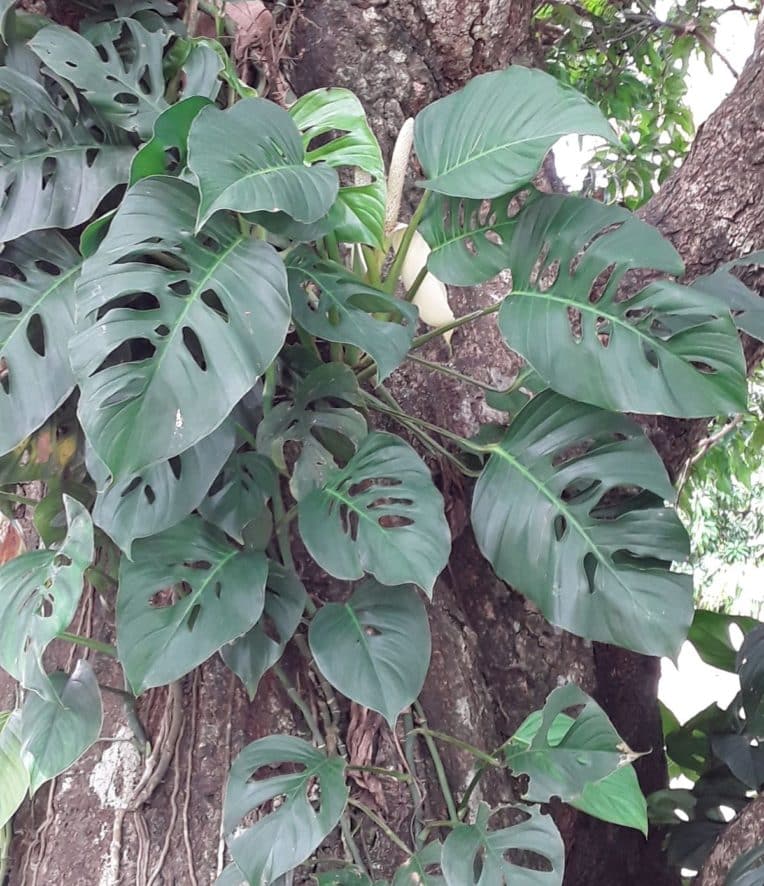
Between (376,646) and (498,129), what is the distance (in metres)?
0.52

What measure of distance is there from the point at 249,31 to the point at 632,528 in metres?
0.85

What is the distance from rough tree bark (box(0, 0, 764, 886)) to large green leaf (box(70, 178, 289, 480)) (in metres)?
0.42

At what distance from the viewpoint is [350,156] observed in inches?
34.7

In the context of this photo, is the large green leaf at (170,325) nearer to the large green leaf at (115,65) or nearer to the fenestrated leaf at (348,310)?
the fenestrated leaf at (348,310)

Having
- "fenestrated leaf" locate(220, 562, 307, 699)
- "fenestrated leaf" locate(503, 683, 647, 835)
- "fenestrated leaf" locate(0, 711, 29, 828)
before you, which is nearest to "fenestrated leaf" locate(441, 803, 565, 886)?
"fenestrated leaf" locate(503, 683, 647, 835)

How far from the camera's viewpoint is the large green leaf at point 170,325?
585mm

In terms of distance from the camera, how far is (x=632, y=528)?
2.57 ft

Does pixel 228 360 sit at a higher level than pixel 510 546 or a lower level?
higher

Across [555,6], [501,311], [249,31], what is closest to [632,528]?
[501,311]

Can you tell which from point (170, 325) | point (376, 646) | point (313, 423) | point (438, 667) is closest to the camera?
point (170, 325)

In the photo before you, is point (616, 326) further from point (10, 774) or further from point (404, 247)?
Answer: point (10, 774)

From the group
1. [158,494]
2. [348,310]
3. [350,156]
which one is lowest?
[158,494]

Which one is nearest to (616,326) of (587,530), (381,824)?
(587,530)

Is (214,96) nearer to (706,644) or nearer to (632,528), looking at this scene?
(632,528)
